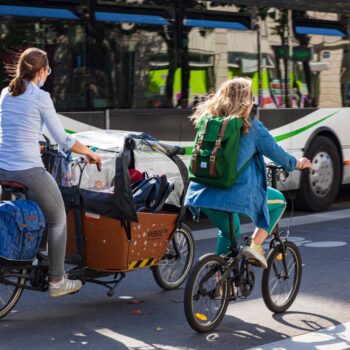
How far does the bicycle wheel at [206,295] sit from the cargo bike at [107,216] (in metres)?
0.68

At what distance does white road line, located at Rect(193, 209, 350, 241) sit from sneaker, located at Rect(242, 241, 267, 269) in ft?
12.4

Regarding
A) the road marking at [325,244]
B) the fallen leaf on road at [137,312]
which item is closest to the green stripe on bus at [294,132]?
the road marking at [325,244]

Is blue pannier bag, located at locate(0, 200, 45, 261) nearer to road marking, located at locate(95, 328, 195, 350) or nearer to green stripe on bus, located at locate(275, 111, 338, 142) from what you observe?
road marking, located at locate(95, 328, 195, 350)

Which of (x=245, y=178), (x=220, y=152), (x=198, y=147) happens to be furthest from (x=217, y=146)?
(x=245, y=178)

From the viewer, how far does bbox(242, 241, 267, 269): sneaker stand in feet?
19.2

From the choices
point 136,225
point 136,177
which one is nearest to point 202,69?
point 136,177

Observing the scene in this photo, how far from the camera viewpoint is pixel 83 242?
→ 20.4 feet

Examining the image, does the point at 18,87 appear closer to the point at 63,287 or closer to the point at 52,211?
the point at 52,211

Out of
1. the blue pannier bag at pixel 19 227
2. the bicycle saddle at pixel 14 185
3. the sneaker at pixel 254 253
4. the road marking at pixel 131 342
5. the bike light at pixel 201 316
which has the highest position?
the bicycle saddle at pixel 14 185

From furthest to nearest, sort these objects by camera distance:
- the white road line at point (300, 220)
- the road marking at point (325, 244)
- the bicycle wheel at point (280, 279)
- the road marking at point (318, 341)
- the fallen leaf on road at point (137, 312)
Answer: the white road line at point (300, 220)
the road marking at point (325, 244)
the fallen leaf on road at point (137, 312)
the bicycle wheel at point (280, 279)
the road marking at point (318, 341)

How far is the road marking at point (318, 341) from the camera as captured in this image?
548cm

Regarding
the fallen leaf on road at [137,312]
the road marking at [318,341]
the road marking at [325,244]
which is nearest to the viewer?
the road marking at [318,341]

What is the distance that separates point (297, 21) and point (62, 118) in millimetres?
4120

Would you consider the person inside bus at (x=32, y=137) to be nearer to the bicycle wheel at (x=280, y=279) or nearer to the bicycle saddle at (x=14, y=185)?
the bicycle saddle at (x=14, y=185)
